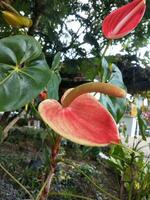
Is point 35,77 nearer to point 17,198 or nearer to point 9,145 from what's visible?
point 17,198

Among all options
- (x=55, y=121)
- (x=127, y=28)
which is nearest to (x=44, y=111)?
(x=55, y=121)

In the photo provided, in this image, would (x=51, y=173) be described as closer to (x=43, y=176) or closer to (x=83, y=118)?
(x=83, y=118)

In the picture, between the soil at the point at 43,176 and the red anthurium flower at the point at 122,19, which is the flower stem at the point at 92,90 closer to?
the red anthurium flower at the point at 122,19

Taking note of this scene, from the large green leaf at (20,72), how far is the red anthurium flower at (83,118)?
51 mm

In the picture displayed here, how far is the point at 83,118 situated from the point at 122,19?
210mm

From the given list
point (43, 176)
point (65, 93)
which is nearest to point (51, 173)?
point (65, 93)

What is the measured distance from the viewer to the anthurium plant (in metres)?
0.33

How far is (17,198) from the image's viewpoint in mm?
2109

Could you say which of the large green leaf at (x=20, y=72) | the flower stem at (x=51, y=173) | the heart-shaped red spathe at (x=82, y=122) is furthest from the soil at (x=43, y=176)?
the heart-shaped red spathe at (x=82, y=122)

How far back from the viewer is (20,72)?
480 mm

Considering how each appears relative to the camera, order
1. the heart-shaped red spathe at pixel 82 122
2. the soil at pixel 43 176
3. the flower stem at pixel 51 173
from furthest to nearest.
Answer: the soil at pixel 43 176 < the flower stem at pixel 51 173 < the heart-shaped red spathe at pixel 82 122

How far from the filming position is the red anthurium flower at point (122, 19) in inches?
19.3

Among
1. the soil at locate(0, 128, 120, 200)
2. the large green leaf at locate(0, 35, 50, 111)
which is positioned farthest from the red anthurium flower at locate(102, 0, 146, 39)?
the soil at locate(0, 128, 120, 200)

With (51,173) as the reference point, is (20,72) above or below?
above
